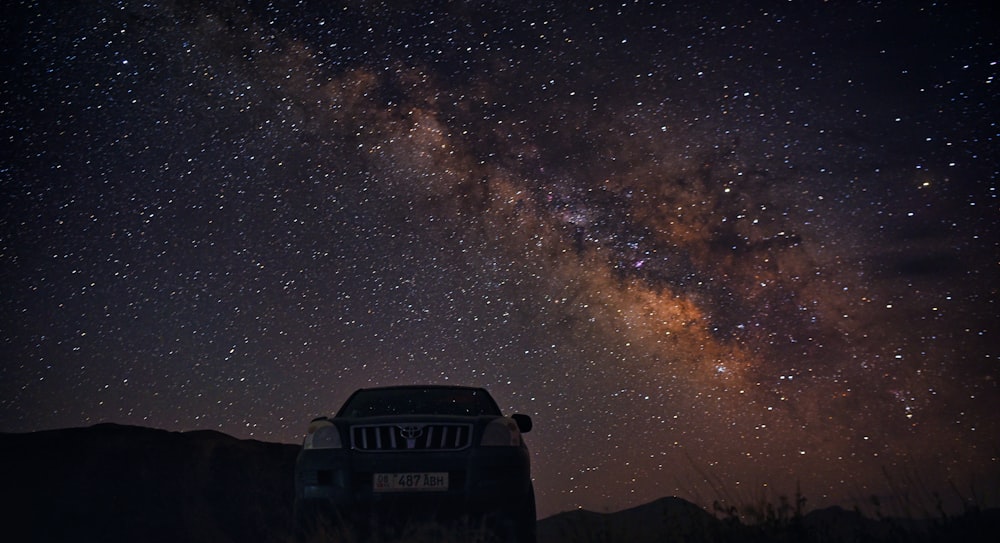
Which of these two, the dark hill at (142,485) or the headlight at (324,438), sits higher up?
the dark hill at (142,485)

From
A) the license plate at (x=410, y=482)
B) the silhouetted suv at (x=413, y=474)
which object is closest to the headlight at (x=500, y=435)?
the silhouetted suv at (x=413, y=474)

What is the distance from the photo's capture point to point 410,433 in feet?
18.2

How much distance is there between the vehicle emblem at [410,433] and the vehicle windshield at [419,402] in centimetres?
85

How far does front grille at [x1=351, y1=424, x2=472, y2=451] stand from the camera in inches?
216

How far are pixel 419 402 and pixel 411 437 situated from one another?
4.28 feet

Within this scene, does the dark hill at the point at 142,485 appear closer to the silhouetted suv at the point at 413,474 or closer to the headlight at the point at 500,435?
the silhouetted suv at the point at 413,474

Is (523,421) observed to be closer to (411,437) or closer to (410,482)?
(411,437)

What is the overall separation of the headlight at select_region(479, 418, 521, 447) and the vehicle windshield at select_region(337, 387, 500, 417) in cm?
72

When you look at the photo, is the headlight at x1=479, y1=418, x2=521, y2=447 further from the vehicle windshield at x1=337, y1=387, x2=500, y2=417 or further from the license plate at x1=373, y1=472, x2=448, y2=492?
the vehicle windshield at x1=337, y1=387, x2=500, y2=417

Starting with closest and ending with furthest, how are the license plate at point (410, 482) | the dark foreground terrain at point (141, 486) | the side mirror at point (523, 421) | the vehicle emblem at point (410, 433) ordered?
the license plate at point (410, 482)
the vehicle emblem at point (410, 433)
the side mirror at point (523, 421)
the dark foreground terrain at point (141, 486)

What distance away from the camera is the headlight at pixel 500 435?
556cm

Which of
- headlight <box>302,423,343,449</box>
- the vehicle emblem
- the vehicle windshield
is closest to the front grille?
the vehicle emblem

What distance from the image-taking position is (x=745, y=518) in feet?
19.0

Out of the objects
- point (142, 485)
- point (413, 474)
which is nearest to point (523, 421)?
point (413, 474)
